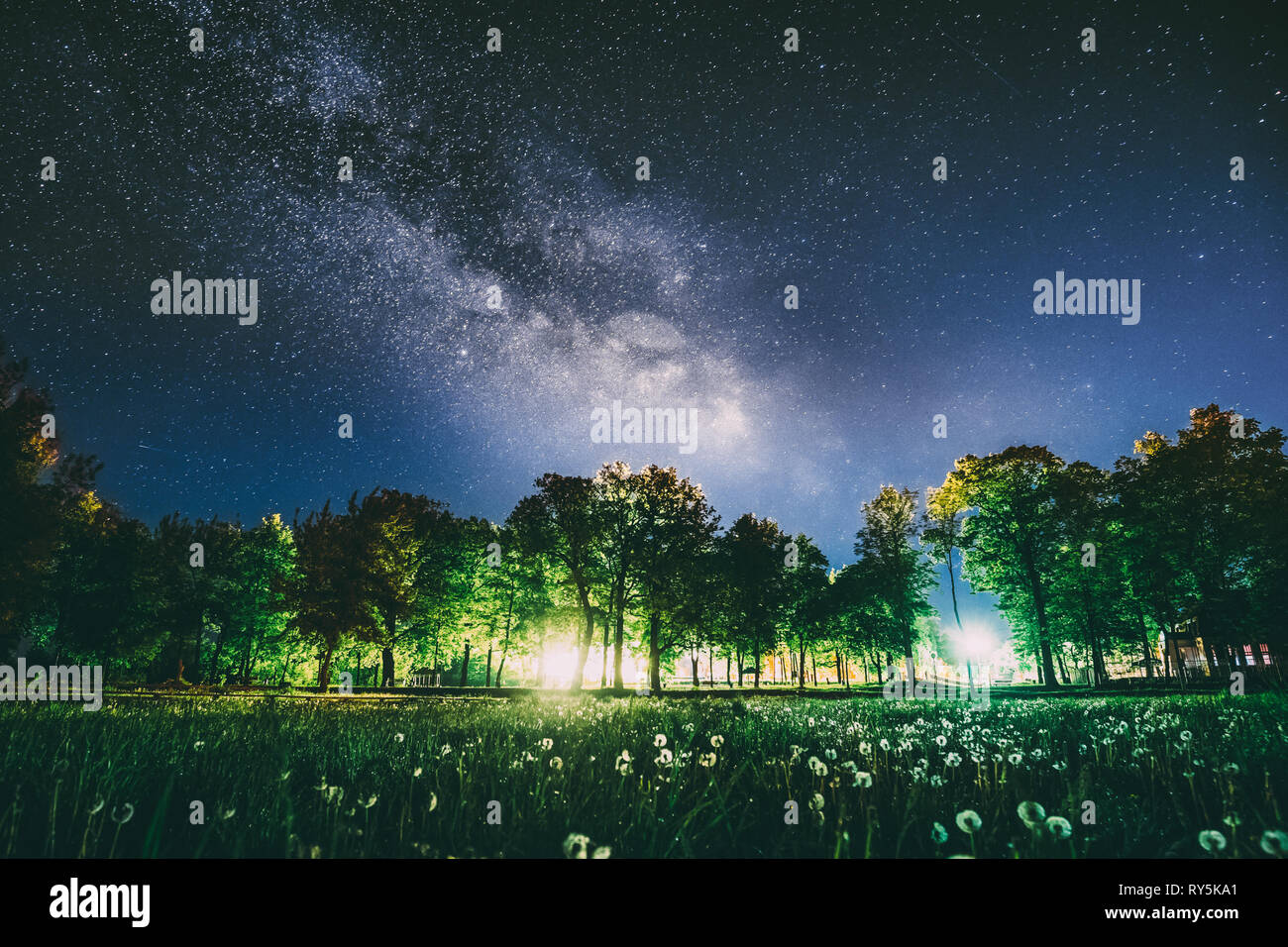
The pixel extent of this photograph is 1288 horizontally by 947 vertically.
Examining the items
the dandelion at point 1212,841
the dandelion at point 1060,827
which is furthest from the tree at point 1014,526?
the dandelion at point 1060,827

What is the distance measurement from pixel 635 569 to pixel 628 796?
29.5 metres

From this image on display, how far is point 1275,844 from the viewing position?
7.25 ft

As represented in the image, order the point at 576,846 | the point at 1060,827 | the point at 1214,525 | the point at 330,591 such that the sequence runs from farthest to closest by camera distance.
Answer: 1. the point at 330,591
2. the point at 1214,525
3. the point at 1060,827
4. the point at 576,846

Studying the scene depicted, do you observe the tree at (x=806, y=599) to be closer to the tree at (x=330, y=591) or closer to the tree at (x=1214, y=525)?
the tree at (x=1214, y=525)

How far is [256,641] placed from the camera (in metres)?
38.7

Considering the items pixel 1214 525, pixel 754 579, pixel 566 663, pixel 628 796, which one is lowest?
pixel 566 663

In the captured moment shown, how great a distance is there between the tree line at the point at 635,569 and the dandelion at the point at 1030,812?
87.2ft

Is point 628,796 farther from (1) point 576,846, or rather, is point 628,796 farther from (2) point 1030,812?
(2) point 1030,812

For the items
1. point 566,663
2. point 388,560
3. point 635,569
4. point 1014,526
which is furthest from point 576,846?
point 566,663

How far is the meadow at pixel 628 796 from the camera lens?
2.50 meters
